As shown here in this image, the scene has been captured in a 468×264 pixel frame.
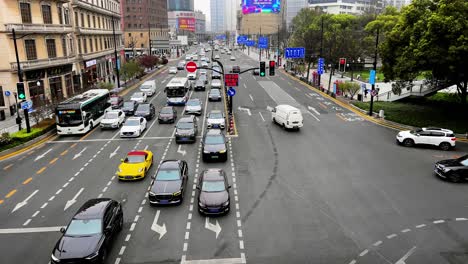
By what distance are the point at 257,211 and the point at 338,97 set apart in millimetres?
35733

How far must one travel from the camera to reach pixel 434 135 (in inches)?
1148

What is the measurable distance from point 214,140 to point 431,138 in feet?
52.4

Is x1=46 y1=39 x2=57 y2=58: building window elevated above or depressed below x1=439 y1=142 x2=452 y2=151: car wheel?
above

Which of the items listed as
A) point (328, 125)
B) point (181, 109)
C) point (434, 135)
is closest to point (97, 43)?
point (181, 109)

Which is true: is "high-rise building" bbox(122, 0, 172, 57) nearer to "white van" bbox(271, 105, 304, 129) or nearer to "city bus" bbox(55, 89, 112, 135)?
"city bus" bbox(55, 89, 112, 135)

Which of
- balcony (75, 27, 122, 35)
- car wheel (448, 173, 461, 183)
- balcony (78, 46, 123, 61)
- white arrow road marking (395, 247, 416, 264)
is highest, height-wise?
balcony (75, 27, 122, 35)

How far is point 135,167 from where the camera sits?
23.4 metres

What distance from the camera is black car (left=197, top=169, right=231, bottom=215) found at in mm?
18359

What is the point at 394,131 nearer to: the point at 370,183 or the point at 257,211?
the point at 370,183

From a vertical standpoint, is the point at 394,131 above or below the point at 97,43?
below

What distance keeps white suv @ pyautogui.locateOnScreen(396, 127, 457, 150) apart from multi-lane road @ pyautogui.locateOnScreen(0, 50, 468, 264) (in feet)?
2.57

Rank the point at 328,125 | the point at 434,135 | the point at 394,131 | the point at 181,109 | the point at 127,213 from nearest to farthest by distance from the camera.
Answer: the point at 127,213
the point at 434,135
the point at 394,131
the point at 328,125
the point at 181,109

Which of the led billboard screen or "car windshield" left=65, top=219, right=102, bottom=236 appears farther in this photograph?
the led billboard screen

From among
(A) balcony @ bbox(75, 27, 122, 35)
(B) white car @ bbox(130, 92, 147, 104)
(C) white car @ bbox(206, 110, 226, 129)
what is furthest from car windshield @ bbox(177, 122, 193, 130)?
(A) balcony @ bbox(75, 27, 122, 35)
